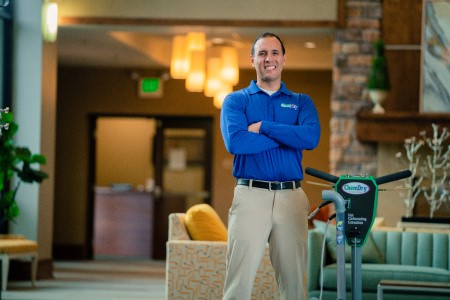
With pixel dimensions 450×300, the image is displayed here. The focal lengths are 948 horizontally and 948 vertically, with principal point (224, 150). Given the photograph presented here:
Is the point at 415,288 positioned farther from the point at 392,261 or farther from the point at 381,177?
the point at 392,261

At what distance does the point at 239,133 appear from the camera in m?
4.03

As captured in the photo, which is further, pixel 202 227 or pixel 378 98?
pixel 378 98

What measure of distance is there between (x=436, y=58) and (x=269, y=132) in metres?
5.29

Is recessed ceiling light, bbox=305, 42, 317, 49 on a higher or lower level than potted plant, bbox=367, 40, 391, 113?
higher

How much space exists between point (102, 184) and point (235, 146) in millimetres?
11436

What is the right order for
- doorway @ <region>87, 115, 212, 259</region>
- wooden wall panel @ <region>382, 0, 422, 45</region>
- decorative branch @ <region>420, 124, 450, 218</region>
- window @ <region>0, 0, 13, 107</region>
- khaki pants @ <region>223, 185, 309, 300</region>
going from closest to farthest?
khaki pants @ <region>223, 185, 309, 300</region>, decorative branch @ <region>420, 124, 450, 218</region>, wooden wall panel @ <region>382, 0, 422, 45</region>, window @ <region>0, 0, 13, 107</region>, doorway @ <region>87, 115, 212, 259</region>

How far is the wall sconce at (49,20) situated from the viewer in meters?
9.40

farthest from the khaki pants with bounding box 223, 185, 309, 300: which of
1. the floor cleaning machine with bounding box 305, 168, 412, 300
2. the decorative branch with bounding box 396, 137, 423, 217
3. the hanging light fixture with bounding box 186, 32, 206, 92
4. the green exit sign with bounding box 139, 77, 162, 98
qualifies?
the green exit sign with bounding box 139, 77, 162, 98

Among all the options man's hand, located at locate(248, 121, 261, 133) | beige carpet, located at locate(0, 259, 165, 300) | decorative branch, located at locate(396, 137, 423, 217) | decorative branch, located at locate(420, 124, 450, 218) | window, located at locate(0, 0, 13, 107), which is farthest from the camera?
window, located at locate(0, 0, 13, 107)

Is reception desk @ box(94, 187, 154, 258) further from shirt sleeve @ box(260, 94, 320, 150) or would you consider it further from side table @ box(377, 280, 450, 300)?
shirt sleeve @ box(260, 94, 320, 150)

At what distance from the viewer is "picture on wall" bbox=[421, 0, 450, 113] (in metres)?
8.89

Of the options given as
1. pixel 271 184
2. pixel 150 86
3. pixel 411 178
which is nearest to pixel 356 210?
pixel 271 184

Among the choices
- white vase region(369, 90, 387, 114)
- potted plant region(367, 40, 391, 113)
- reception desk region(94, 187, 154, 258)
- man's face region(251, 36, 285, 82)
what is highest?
potted plant region(367, 40, 391, 113)

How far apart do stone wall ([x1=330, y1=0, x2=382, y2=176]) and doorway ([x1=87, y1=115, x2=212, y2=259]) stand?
4344 millimetres
